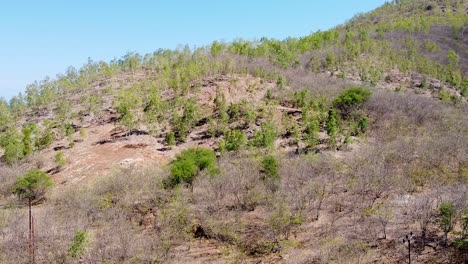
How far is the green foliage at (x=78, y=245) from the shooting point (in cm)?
1803

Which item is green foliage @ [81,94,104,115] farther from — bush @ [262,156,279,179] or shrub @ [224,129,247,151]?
bush @ [262,156,279,179]

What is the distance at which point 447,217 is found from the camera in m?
18.4

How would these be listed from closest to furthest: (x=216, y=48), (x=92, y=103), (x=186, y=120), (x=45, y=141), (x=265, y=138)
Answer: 1. (x=265, y=138)
2. (x=45, y=141)
3. (x=186, y=120)
4. (x=92, y=103)
5. (x=216, y=48)

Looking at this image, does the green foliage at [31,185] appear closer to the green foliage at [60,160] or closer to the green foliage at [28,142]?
the green foliage at [60,160]

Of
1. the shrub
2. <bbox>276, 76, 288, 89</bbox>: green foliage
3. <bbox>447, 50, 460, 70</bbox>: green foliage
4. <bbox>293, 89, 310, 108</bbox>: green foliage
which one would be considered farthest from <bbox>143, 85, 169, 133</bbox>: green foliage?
<bbox>447, 50, 460, 70</bbox>: green foliage

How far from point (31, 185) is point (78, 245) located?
44.6 ft

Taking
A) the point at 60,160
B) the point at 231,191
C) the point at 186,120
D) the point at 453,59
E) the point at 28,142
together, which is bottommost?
the point at 231,191

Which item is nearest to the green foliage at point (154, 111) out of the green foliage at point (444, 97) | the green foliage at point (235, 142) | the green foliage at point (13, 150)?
the green foliage at point (235, 142)

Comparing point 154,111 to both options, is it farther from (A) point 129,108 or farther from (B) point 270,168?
(B) point 270,168

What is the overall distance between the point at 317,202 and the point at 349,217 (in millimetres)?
2221

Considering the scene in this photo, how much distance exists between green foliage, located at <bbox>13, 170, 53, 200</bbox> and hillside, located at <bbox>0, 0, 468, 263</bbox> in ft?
1.00

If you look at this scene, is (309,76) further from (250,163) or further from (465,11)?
(465,11)

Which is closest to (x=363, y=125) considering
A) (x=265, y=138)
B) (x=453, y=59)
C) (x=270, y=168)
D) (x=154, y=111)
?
(x=265, y=138)

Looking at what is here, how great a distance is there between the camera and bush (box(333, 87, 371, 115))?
4209 cm
